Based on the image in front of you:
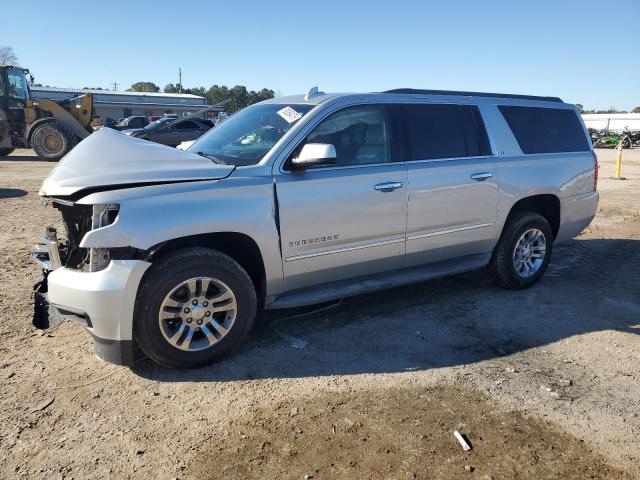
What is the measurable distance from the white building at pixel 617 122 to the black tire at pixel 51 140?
151 feet

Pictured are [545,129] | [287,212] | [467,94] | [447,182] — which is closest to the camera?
[287,212]

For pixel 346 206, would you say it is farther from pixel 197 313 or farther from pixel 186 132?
pixel 186 132

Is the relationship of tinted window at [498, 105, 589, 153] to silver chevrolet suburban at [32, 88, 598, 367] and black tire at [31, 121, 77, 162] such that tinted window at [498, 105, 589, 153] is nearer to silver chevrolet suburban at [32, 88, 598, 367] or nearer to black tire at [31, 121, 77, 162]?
silver chevrolet suburban at [32, 88, 598, 367]

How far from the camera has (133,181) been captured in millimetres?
3416

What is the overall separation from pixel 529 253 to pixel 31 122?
1841cm

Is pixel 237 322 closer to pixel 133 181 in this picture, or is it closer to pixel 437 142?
pixel 133 181

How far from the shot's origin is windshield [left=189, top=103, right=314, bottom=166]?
4074mm

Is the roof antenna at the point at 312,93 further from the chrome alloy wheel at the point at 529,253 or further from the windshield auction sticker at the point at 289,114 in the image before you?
the chrome alloy wheel at the point at 529,253

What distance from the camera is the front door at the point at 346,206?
12.8 ft

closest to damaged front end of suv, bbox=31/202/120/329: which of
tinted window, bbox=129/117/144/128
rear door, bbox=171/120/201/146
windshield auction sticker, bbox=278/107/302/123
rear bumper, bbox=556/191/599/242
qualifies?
windshield auction sticker, bbox=278/107/302/123

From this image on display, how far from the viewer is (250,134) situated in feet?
14.4

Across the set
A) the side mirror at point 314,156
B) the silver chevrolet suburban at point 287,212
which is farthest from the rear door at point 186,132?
the side mirror at point 314,156

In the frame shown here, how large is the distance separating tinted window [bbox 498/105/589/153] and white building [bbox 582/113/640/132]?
47962 millimetres

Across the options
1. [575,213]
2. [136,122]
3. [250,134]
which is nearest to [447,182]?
[250,134]
